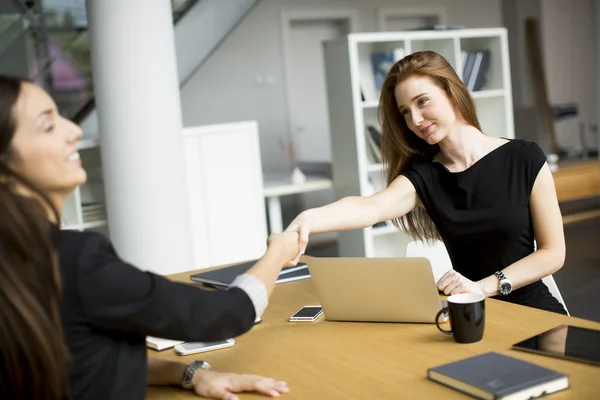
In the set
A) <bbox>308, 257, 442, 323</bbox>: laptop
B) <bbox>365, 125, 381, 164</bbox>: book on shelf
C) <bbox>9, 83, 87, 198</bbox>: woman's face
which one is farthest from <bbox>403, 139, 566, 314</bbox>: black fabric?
<bbox>365, 125, 381, 164</bbox>: book on shelf

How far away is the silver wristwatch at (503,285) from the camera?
2086 mm

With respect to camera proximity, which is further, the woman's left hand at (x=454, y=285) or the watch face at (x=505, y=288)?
the watch face at (x=505, y=288)

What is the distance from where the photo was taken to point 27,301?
1.12 m

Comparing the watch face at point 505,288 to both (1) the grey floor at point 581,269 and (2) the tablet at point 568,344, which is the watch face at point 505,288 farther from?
(1) the grey floor at point 581,269

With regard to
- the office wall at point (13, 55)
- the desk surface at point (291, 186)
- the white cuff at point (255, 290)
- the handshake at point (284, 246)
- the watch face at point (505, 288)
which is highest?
the office wall at point (13, 55)

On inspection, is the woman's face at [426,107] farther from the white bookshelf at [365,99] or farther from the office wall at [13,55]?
the office wall at [13,55]

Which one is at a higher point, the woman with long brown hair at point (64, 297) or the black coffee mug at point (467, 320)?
the woman with long brown hair at point (64, 297)

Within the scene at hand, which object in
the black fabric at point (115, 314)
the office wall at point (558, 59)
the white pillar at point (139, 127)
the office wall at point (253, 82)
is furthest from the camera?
the office wall at point (558, 59)

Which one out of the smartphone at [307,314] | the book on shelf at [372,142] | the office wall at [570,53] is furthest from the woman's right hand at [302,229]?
the office wall at [570,53]

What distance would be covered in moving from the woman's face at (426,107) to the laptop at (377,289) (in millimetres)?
643

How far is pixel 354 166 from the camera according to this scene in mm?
5215

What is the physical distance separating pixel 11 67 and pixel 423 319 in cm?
461

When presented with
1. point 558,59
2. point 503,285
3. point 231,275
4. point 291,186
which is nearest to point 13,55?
point 291,186

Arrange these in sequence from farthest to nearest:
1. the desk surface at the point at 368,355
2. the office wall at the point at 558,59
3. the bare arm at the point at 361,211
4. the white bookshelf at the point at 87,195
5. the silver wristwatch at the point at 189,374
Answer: the office wall at the point at 558,59 < the white bookshelf at the point at 87,195 < the bare arm at the point at 361,211 < the silver wristwatch at the point at 189,374 < the desk surface at the point at 368,355
